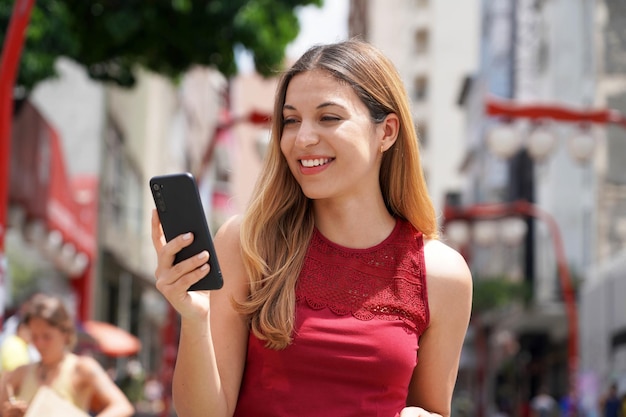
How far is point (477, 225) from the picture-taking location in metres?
36.7

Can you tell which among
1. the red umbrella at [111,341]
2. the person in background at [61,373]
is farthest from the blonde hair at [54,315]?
the red umbrella at [111,341]

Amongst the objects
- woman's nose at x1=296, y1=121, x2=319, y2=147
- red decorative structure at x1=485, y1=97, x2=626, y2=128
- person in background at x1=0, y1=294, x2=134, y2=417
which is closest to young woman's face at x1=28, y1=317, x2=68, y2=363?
person in background at x1=0, y1=294, x2=134, y2=417

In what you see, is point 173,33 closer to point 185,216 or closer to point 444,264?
point 444,264

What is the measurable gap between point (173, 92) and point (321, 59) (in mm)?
45765

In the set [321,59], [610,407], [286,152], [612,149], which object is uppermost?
[321,59]

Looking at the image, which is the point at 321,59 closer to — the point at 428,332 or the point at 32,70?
the point at 428,332

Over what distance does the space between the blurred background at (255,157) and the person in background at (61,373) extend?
6.12ft

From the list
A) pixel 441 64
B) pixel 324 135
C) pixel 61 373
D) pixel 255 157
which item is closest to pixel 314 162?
pixel 324 135

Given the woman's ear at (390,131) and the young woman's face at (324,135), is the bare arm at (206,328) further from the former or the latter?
the woman's ear at (390,131)

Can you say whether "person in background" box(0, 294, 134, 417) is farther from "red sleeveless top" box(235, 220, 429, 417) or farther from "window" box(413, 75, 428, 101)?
"window" box(413, 75, 428, 101)

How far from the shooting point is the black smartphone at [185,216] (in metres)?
2.86

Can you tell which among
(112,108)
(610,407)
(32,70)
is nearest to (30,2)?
(32,70)

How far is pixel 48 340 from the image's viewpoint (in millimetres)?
6191

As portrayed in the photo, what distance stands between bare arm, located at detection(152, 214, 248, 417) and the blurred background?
2.69ft
